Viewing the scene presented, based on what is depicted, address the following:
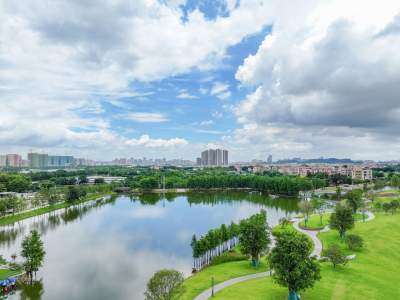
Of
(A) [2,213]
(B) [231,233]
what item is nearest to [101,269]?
(B) [231,233]

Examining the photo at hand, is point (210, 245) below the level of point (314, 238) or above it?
above

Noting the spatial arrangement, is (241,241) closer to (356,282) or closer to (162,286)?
(356,282)

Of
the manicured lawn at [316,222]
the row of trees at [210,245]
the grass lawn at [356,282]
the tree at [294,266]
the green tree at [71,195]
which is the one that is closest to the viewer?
the tree at [294,266]

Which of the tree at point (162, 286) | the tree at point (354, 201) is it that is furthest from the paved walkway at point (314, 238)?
the tree at point (162, 286)

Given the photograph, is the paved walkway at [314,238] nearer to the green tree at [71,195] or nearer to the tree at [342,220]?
the tree at [342,220]

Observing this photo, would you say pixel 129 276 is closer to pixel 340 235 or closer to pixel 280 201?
pixel 340 235

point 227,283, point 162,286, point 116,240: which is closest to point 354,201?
point 227,283

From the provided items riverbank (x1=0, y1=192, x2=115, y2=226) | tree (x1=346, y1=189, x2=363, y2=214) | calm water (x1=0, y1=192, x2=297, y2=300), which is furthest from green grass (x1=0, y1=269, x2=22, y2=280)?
tree (x1=346, y1=189, x2=363, y2=214)

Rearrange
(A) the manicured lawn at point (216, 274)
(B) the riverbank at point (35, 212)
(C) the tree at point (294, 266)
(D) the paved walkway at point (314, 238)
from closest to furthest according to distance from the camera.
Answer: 1. (C) the tree at point (294, 266)
2. (A) the manicured lawn at point (216, 274)
3. (D) the paved walkway at point (314, 238)
4. (B) the riverbank at point (35, 212)
